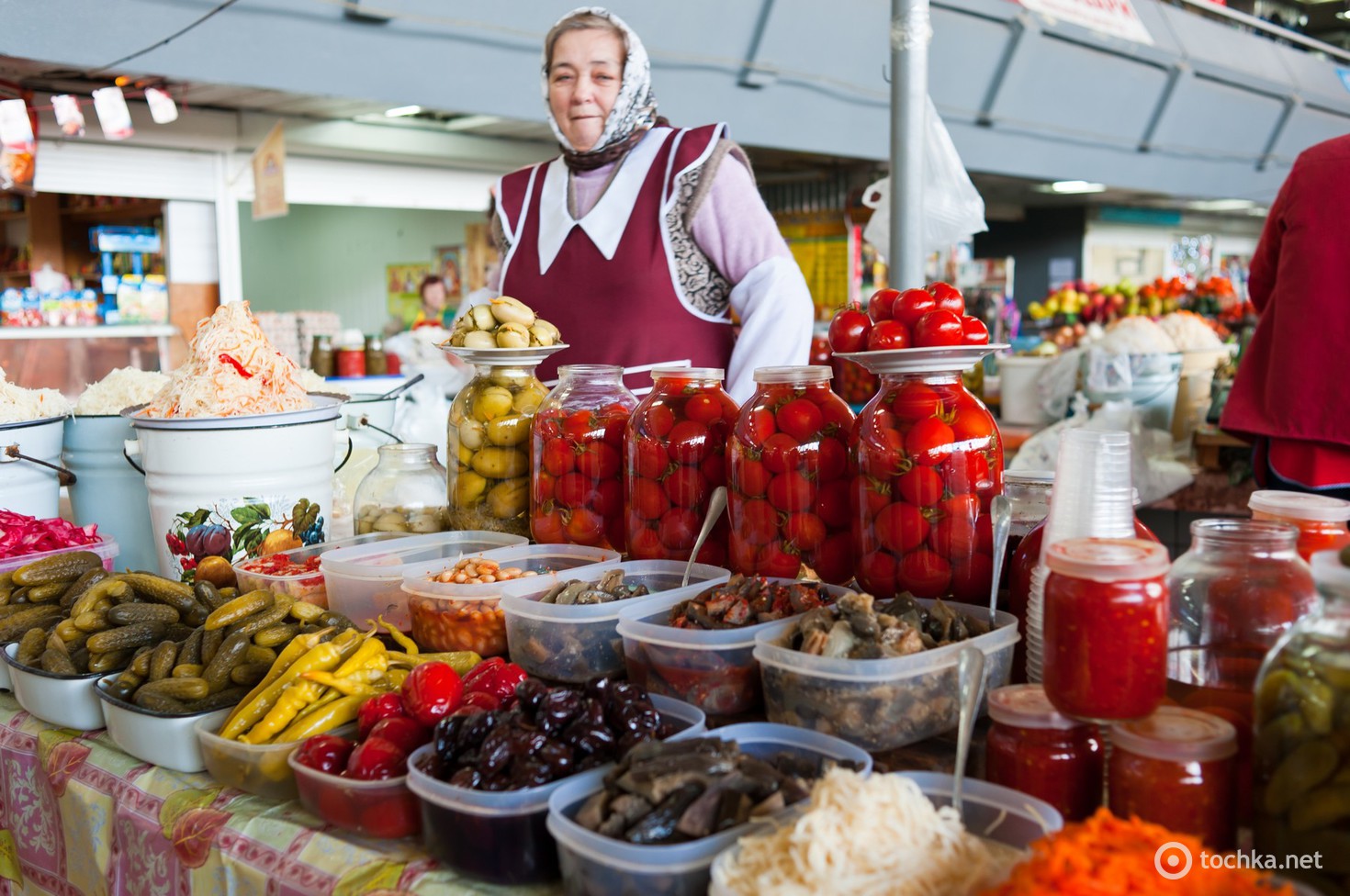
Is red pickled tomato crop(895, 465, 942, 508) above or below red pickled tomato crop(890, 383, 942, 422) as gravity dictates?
below

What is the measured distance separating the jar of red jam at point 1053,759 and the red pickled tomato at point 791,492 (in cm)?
58

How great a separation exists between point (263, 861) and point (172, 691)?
0.33 m

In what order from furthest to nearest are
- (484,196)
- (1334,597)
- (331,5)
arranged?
(484,196), (331,5), (1334,597)

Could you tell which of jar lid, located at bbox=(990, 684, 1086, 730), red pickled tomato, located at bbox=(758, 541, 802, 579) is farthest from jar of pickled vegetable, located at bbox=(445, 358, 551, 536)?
jar lid, located at bbox=(990, 684, 1086, 730)

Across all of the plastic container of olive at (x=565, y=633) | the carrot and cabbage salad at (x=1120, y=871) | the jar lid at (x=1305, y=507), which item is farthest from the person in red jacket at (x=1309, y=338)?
the carrot and cabbage salad at (x=1120, y=871)

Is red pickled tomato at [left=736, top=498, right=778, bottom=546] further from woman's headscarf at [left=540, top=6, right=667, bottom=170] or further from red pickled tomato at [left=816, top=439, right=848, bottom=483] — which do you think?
woman's headscarf at [left=540, top=6, right=667, bottom=170]

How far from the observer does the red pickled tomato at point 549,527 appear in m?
1.98

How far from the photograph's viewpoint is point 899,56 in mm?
2861

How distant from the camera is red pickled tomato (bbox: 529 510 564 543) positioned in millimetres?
1979

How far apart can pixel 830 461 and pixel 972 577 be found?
0.27m

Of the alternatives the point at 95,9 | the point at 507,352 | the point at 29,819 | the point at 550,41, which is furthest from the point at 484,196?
the point at 29,819

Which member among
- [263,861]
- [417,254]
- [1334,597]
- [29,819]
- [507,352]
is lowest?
[29,819]

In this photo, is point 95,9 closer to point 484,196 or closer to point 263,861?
point 484,196

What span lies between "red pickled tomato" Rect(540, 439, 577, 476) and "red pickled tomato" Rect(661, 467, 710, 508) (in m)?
0.21
